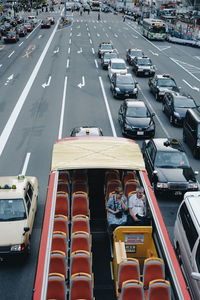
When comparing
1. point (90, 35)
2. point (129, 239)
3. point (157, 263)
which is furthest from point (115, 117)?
point (90, 35)

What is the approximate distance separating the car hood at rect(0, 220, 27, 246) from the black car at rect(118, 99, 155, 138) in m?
10.9

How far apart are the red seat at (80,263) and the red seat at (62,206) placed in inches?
82.6

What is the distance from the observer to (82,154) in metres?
10.8

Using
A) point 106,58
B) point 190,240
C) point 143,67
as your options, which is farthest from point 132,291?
point 106,58

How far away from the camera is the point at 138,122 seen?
69.3 ft

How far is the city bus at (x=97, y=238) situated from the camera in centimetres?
743

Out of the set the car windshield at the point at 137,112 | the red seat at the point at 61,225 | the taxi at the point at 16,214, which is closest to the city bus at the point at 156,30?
the car windshield at the point at 137,112

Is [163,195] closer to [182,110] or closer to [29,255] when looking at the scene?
[29,255]

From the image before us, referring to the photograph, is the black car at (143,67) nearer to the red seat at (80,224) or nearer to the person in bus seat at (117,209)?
the person in bus seat at (117,209)

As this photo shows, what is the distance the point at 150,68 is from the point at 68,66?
8707 mm

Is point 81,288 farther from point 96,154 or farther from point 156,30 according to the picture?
point 156,30

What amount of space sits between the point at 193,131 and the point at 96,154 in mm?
9258

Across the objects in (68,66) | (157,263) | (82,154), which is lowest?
(68,66)

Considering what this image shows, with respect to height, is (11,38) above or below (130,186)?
below
